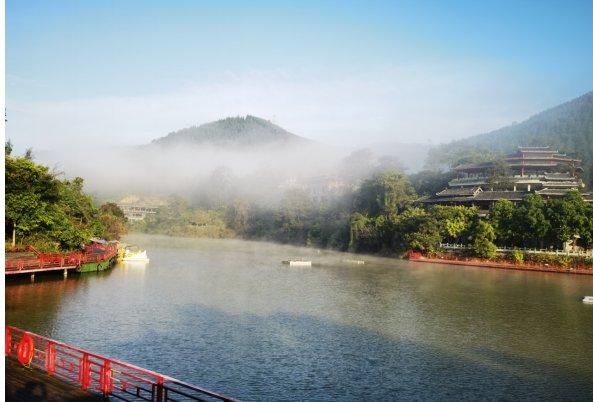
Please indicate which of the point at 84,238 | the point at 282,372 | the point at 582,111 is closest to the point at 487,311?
the point at 282,372

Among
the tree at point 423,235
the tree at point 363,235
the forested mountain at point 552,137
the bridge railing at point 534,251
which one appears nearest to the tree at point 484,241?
the bridge railing at point 534,251

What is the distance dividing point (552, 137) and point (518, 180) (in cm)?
7243

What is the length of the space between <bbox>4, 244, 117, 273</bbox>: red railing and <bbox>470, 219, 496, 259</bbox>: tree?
4078 cm

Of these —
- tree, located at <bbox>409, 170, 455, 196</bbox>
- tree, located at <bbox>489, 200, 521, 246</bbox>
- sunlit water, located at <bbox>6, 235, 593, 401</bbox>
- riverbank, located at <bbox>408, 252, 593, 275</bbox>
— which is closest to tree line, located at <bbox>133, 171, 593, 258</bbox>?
tree, located at <bbox>489, 200, 521, 246</bbox>

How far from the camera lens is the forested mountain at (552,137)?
383 feet

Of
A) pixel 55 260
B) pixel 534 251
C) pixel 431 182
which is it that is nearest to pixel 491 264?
pixel 534 251

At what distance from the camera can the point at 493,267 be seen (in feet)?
190

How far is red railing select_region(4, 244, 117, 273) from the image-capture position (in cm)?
3561

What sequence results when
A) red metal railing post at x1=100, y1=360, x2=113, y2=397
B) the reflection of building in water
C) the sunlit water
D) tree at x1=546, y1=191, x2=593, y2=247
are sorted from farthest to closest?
the reflection of building in water < tree at x1=546, y1=191, x2=593, y2=247 < the sunlit water < red metal railing post at x1=100, y1=360, x2=113, y2=397

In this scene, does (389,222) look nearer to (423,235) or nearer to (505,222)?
(423,235)

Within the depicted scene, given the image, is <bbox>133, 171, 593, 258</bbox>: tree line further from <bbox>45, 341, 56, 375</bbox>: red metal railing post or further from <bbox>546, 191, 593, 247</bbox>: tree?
<bbox>45, 341, 56, 375</bbox>: red metal railing post

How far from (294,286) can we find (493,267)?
91.0 feet

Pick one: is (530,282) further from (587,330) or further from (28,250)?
(28,250)

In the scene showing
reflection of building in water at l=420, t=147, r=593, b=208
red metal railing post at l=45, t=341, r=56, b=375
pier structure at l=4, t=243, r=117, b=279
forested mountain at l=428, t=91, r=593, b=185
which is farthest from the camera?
forested mountain at l=428, t=91, r=593, b=185
